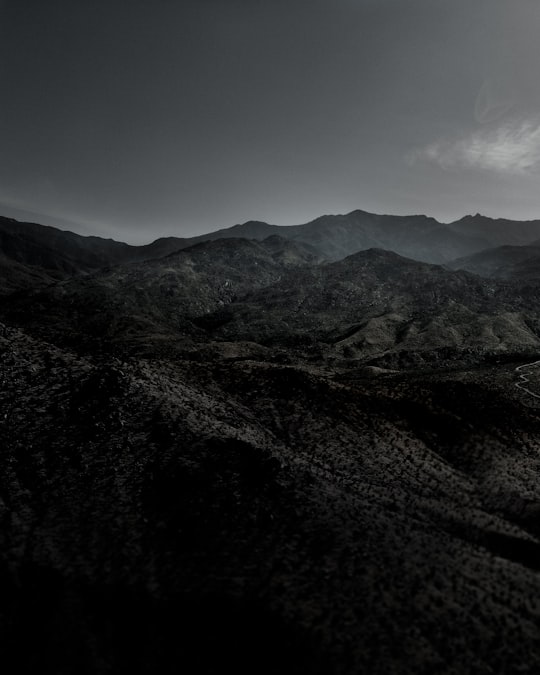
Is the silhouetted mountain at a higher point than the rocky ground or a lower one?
higher

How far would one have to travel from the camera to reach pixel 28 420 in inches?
1490

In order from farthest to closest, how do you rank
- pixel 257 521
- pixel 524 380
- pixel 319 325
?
pixel 319 325
pixel 524 380
pixel 257 521

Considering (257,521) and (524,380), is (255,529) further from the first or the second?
(524,380)

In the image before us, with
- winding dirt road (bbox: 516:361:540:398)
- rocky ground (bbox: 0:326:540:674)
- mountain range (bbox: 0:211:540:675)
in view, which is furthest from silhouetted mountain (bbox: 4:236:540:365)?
rocky ground (bbox: 0:326:540:674)

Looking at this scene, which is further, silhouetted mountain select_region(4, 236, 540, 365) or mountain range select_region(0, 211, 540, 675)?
silhouetted mountain select_region(4, 236, 540, 365)

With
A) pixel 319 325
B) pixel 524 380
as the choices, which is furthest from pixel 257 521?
pixel 319 325

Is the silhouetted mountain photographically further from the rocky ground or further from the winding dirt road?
the rocky ground

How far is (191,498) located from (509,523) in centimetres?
2402

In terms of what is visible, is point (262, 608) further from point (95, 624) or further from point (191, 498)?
point (191, 498)

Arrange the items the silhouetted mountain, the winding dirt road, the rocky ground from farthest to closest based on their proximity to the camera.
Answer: the silhouetted mountain < the winding dirt road < the rocky ground

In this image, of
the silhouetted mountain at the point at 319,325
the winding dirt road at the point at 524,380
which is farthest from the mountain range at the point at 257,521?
the silhouetted mountain at the point at 319,325

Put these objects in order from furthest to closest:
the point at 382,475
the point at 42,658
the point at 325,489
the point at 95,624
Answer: the point at 382,475
the point at 325,489
the point at 95,624
the point at 42,658

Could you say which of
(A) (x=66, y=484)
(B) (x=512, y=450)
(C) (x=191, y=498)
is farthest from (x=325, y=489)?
(B) (x=512, y=450)

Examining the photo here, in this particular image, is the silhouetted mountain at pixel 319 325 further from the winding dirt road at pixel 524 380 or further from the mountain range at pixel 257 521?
the mountain range at pixel 257 521
